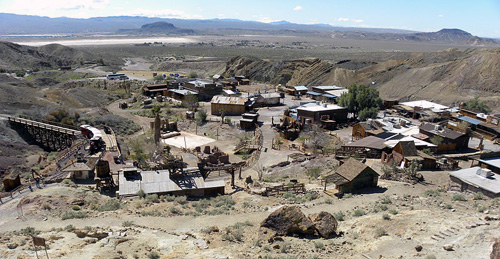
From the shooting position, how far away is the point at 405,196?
21203mm

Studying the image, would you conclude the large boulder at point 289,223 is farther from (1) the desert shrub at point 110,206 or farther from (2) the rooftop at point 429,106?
(2) the rooftop at point 429,106

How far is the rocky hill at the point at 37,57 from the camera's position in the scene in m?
105

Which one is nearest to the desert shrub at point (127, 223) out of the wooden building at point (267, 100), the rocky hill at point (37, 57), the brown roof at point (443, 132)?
the brown roof at point (443, 132)

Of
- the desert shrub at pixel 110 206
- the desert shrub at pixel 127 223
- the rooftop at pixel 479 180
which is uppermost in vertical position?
the rooftop at pixel 479 180

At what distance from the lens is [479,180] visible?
22312 millimetres

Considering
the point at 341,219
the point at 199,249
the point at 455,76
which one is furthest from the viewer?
the point at 455,76

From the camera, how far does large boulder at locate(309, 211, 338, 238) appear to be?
15930 millimetres

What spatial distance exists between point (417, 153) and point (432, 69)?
2003 inches

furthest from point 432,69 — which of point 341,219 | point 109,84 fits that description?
point 109,84

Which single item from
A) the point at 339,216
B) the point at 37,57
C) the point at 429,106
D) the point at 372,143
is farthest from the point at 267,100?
the point at 37,57

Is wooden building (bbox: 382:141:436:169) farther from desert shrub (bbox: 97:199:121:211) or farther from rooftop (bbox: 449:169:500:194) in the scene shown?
desert shrub (bbox: 97:199:121:211)

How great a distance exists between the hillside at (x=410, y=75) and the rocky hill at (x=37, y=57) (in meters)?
60.1

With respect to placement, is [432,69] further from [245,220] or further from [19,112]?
[19,112]

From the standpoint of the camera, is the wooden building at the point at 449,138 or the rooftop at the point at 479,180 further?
the wooden building at the point at 449,138
